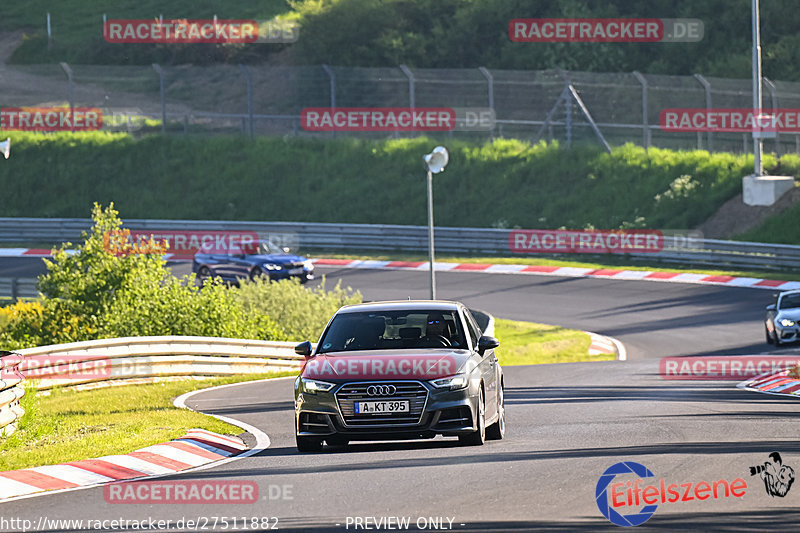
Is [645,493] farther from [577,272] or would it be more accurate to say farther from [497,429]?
[577,272]

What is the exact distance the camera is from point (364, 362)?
13.0 m

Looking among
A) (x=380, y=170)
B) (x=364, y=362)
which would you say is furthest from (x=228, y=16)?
(x=364, y=362)

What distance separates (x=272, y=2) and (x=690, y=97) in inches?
1501

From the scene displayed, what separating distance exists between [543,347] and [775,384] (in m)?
9.83

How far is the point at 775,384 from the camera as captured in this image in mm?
21203

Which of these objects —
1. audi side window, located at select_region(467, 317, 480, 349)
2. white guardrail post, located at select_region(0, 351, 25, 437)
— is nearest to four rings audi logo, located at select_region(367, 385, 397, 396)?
audi side window, located at select_region(467, 317, 480, 349)

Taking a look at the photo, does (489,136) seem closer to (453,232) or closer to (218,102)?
(453,232)

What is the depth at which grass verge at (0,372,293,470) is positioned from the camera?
1385cm

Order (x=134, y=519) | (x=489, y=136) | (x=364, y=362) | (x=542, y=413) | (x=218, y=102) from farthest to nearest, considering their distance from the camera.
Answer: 1. (x=218, y=102)
2. (x=489, y=136)
3. (x=542, y=413)
4. (x=364, y=362)
5. (x=134, y=519)

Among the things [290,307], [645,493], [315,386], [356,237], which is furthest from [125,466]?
[356,237]

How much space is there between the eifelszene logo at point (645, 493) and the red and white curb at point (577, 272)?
25.7 metres

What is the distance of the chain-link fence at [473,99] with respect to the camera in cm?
4550

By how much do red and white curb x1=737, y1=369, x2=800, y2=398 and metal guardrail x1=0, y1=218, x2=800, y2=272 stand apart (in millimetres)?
Answer: 17867

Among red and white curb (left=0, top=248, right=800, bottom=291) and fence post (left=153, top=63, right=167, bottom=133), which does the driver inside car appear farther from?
fence post (left=153, top=63, right=167, bottom=133)
